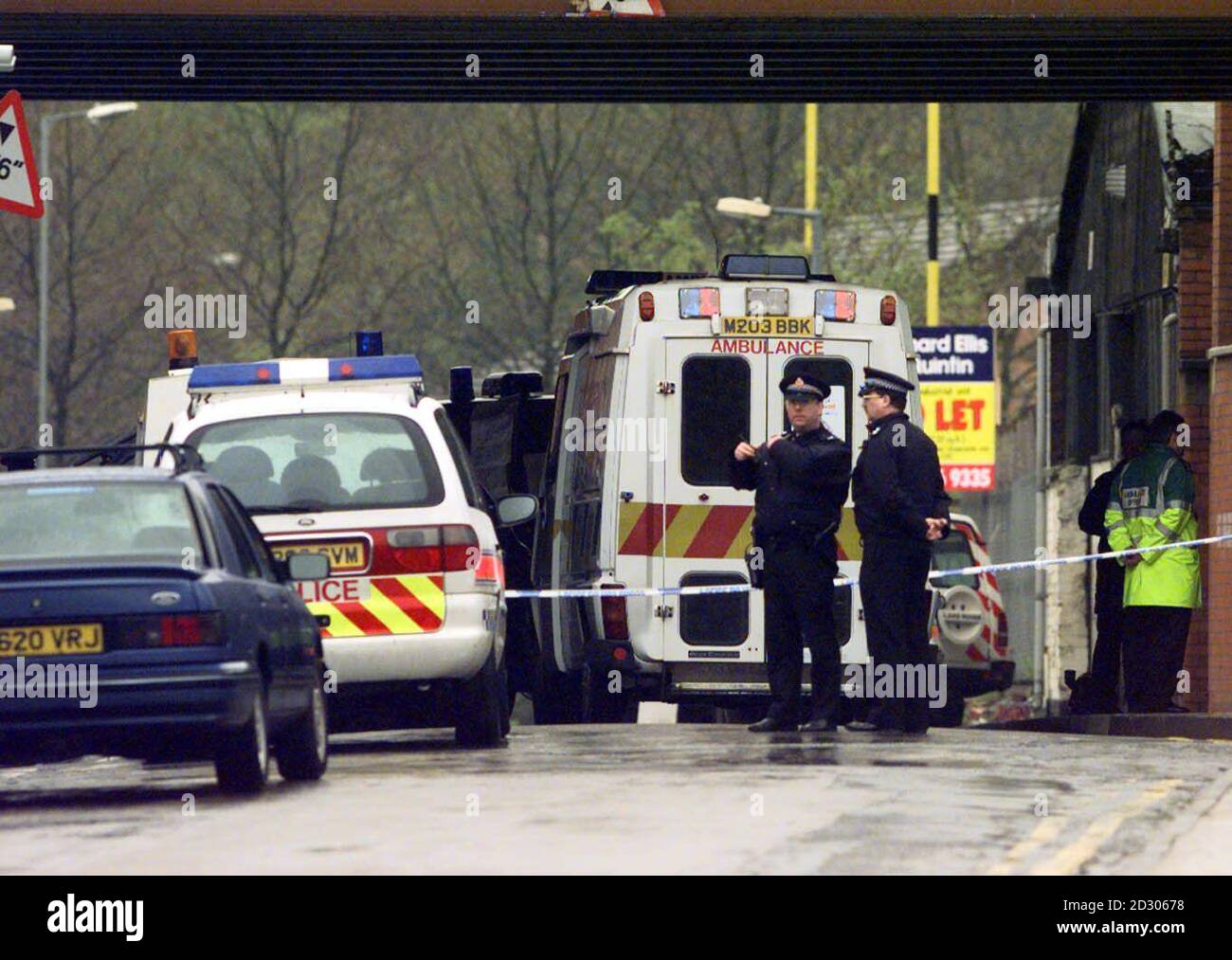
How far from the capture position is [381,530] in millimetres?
14273

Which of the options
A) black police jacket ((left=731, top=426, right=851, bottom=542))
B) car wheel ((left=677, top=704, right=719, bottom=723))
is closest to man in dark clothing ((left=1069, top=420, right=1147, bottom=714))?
car wheel ((left=677, top=704, right=719, bottom=723))

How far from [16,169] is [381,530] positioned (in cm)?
249

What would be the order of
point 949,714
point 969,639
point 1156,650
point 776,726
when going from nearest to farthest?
point 776,726 → point 1156,650 → point 969,639 → point 949,714

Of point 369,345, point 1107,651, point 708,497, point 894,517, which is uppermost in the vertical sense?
point 369,345

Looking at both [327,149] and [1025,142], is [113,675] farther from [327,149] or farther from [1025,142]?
[1025,142]

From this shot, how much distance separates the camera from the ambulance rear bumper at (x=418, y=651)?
14.2 metres

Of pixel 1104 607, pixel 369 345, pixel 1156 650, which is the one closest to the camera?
pixel 369 345

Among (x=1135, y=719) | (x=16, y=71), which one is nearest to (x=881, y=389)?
(x=1135, y=719)

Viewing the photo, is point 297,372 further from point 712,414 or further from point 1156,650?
point 1156,650

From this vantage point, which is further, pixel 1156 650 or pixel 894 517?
pixel 1156 650

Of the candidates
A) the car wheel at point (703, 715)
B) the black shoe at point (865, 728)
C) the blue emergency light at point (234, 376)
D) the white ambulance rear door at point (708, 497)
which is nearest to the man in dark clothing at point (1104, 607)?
the car wheel at point (703, 715)
